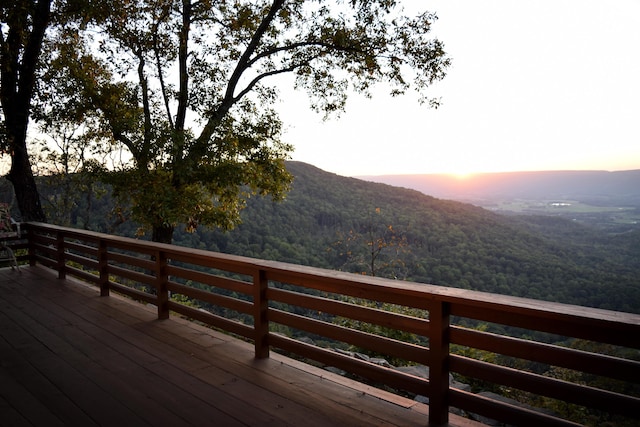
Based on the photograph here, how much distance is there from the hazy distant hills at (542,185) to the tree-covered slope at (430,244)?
34147mm

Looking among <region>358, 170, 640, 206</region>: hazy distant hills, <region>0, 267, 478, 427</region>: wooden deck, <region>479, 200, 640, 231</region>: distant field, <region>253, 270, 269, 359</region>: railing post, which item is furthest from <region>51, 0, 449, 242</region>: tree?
<region>358, 170, 640, 206</region>: hazy distant hills

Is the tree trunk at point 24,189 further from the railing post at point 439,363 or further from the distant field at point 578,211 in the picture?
the distant field at point 578,211

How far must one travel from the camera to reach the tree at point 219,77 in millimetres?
7641

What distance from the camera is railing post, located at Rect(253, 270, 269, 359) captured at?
3.21m

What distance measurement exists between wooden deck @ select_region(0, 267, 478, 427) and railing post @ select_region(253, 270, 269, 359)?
98mm

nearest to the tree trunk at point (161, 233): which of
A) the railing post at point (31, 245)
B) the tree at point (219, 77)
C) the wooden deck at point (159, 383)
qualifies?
the tree at point (219, 77)

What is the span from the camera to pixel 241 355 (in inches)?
132

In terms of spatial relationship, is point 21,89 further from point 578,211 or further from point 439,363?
point 578,211

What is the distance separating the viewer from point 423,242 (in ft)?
84.2

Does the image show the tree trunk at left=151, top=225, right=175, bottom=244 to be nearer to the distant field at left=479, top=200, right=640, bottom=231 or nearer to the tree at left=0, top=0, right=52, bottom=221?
the tree at left=0, top=0, right=52, bottom=221

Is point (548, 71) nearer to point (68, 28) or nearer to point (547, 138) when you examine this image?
point (68, 28)

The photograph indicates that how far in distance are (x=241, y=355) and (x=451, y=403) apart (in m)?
1.70

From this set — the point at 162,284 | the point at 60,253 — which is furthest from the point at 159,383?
the point at 60,253

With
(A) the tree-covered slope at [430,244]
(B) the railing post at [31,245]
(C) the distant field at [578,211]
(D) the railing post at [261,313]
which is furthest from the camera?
(C) the distant field at [578,211]
